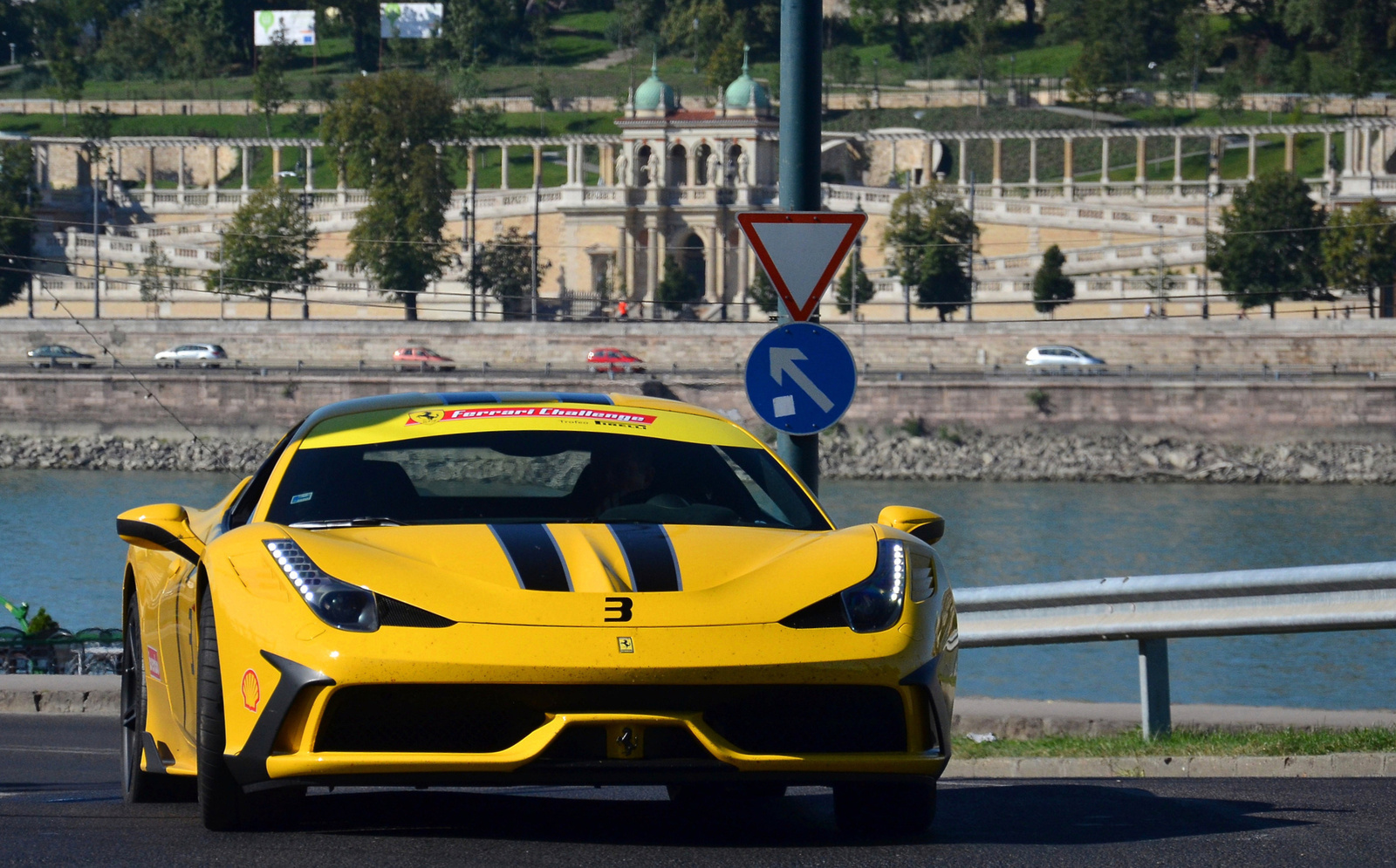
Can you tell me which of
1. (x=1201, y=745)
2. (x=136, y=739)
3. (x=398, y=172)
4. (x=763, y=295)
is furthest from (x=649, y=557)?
(x=398, y=172)

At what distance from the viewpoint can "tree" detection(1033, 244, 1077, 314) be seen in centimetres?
6819

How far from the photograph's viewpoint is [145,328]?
6825 cm

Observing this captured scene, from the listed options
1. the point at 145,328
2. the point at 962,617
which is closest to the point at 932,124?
the point at 145,328

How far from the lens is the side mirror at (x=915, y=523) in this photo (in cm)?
561

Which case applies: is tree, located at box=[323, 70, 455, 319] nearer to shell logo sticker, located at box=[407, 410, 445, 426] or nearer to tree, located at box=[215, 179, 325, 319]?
tree, located at box=[215, 179, 325, 319]

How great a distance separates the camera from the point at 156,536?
5430 mm

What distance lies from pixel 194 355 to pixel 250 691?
209 feet

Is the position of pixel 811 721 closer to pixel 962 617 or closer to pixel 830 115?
pixel 962 617

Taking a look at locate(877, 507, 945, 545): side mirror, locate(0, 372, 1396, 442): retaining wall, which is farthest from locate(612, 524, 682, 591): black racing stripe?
locate(0, 372, 1396, 442): retaining wall

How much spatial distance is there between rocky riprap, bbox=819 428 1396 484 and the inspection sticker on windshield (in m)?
48.8

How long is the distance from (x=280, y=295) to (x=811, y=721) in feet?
247

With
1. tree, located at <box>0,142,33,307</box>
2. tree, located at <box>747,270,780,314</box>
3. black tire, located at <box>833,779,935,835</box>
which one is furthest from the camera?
tree, located at <box>0,142,33,307</box>

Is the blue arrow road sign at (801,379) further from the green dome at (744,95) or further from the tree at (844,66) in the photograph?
the tree at (844,66)

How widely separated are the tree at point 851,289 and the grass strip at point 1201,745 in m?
63.6
